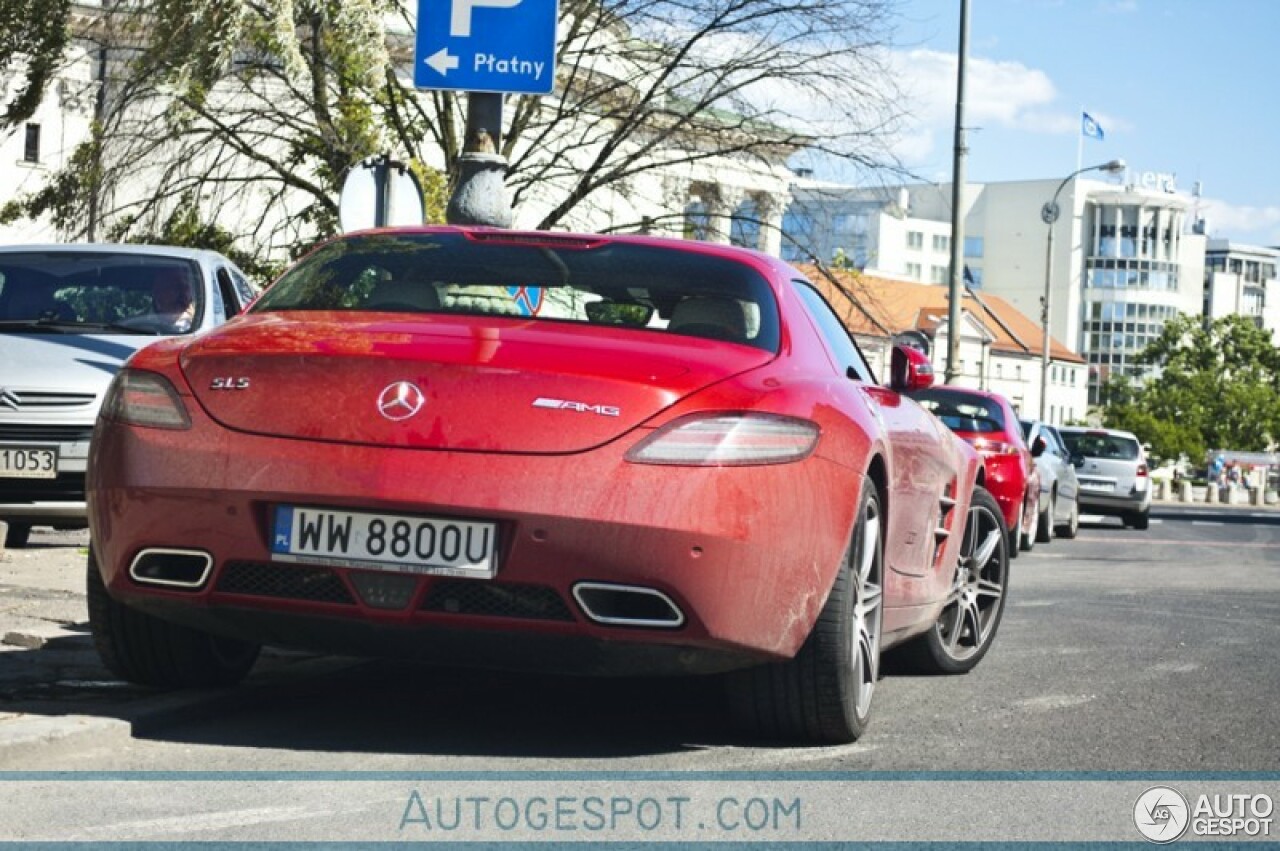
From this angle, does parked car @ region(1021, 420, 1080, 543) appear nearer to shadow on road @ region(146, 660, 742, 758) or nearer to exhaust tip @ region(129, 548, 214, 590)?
shadow on road @ region(146, 660, 742, 758)

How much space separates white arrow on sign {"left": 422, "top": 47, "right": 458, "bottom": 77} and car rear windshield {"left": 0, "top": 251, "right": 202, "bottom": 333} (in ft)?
7.57

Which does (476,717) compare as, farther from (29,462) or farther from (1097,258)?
(1097,258)

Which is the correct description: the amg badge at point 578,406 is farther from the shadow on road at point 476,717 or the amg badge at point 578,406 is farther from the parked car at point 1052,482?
the parked car at point 1052,482

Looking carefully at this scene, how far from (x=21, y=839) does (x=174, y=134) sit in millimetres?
18378

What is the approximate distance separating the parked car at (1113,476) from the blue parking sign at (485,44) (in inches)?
908

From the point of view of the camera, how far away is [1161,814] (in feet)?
16.3

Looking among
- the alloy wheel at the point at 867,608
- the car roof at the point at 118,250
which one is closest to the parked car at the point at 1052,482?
the car roof at the point at 118,250

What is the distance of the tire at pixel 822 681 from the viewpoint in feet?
18.7

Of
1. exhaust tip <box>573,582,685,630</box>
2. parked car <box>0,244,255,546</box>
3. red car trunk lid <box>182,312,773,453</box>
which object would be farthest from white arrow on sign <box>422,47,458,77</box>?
exhaust tip <box>573,582,685,630</box>

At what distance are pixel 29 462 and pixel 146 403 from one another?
6045 mm

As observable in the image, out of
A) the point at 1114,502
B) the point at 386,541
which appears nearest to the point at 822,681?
the point at 386,541

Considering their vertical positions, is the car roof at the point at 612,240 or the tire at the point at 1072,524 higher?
the car roof at the point at 612,240

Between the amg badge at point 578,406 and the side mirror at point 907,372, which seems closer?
the amg badge at point 578,406

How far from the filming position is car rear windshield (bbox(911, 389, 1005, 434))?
66.6ft
